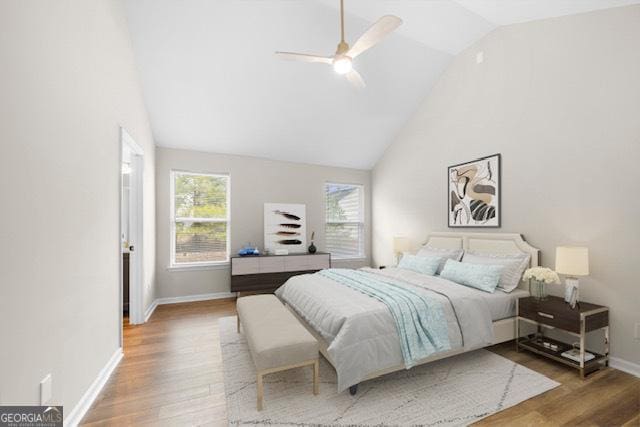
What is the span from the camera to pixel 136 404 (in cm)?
205

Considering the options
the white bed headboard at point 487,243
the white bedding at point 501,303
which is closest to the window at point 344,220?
the white bed headboard at point 487,243

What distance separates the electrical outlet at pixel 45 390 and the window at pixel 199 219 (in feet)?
10.5

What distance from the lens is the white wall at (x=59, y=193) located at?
1.33 meters

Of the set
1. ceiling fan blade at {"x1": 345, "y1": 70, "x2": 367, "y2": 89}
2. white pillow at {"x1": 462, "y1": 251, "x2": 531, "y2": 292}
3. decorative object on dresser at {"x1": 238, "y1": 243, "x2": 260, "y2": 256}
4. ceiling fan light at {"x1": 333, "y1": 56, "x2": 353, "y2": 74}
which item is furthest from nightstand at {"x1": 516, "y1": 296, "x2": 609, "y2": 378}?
decorative object on dresser at {"x1": 238, "y1": 243, "x2": 260, "y2": 256}

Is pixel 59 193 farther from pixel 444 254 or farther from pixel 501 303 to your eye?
pixel 444 254

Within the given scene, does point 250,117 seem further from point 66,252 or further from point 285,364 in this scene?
point 285,364

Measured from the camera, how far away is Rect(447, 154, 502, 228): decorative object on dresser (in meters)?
3.60

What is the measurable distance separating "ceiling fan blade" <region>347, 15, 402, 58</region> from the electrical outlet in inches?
118

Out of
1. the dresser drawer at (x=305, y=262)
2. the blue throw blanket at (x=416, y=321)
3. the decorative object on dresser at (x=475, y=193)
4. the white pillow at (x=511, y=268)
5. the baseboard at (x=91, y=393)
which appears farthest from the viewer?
the dresser drawer at (x=305, y=262)

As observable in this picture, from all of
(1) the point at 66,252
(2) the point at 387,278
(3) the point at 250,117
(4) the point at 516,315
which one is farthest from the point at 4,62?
(4) the point at 516,315

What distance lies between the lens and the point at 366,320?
2.18 metres

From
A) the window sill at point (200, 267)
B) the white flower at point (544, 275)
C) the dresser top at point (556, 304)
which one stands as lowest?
the window sill at point (200, 267)

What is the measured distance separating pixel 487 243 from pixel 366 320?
7.67 ft

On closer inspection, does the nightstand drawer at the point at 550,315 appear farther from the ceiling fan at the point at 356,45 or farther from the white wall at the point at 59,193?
the white wall at the point at 59,193
